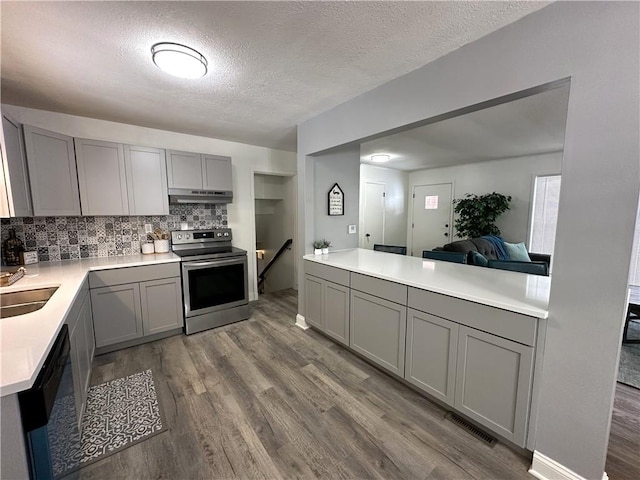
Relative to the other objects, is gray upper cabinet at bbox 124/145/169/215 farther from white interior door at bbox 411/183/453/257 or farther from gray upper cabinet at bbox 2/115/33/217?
white interior door at bbox 411/183/453/257

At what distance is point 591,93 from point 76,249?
430 centimetres

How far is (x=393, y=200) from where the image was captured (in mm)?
6184

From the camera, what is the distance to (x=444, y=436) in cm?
165

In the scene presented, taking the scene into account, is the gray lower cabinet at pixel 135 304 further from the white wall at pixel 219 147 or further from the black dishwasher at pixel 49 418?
the black dishwasher at pixel 49 418

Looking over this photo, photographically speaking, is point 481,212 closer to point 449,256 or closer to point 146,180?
point 449,256

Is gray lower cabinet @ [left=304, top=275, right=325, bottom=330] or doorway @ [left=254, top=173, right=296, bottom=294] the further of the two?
doorway @ [left=254, top=173, right=296, bottom=294]

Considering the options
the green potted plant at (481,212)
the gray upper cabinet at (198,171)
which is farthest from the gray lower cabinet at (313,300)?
the green potted plant at (481,212)

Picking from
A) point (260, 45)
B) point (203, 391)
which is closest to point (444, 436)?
point (203, 391)

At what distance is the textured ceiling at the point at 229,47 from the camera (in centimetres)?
133

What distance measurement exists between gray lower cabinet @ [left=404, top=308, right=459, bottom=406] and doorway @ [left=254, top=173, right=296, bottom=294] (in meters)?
3.09

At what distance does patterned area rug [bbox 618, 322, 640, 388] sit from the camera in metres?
2.17

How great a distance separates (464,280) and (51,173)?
3.70 meters

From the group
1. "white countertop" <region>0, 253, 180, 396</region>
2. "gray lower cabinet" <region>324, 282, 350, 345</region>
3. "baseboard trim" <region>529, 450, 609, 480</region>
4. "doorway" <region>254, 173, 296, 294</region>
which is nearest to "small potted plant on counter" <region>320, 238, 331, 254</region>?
"gray lower cabinet" <region>324, 282, 350, 345</region>

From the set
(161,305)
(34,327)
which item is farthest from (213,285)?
(34,327)
